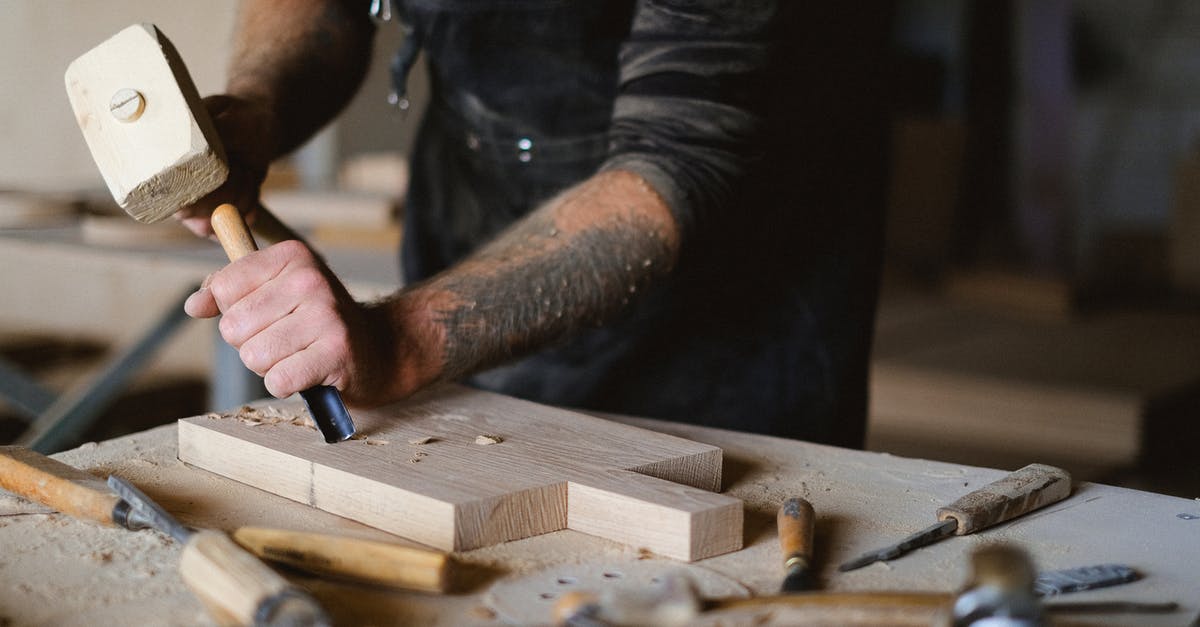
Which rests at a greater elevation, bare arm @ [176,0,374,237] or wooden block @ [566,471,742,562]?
bare arm @ [176,0,374,237]

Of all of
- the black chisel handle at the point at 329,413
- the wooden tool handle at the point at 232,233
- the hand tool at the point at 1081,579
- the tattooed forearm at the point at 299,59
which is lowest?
the hand tool at the point at 1081,579

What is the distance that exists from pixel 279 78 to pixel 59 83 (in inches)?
139

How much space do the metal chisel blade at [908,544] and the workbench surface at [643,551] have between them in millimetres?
11

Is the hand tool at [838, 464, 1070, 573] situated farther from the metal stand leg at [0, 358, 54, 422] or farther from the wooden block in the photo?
the metal stand leg at [0, 358, 54, 422]

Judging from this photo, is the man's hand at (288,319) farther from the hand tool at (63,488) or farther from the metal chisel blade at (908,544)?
the metal chisel blade at (908,544)

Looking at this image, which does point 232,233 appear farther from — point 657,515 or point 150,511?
point 657,515

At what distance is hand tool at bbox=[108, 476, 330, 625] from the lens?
2.70 feet

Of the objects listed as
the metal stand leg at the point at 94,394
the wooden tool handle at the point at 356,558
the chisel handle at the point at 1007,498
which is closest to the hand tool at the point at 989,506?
the chisel handle at the point at 1007,498

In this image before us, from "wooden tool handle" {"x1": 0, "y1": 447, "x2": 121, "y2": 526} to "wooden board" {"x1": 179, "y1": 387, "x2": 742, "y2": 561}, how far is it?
0.52 feet

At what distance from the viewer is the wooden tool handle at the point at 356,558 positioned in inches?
37.7

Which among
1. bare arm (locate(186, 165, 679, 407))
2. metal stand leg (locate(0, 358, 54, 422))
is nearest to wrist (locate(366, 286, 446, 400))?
bare arm (locate(186, 165, 679, 407))

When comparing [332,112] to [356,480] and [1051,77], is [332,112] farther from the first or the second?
[1051,77]

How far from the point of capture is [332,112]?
2012 millimetres

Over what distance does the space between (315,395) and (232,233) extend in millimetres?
227
